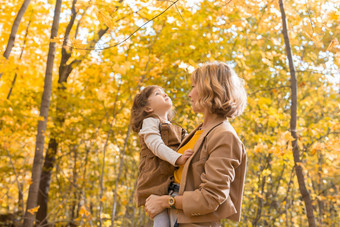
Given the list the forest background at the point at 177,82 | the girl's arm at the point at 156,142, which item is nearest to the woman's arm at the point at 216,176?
the girl's arm at the point at 156,142

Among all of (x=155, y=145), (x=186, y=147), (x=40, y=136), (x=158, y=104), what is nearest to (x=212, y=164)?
(x=186, y=147)

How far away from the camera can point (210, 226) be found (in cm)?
139

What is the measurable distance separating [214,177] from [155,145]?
486 mm

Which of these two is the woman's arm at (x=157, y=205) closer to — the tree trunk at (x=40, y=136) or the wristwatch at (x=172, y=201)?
the wristwatch at (x=172, y=201)

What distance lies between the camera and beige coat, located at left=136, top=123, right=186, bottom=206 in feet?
5.47

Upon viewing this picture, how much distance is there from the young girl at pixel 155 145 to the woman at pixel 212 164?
0.28 ft

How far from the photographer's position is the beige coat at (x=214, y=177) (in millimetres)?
1299

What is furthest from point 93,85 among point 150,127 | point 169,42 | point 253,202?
point 150,127

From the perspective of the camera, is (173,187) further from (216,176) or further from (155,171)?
(216,176)

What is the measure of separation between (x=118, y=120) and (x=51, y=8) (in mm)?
3607

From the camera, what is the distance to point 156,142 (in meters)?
1.72

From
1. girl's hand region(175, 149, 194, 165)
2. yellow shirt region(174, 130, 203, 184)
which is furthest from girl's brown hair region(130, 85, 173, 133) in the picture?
girl's hand region(175, 149, 194, 165)

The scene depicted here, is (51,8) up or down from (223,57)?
up

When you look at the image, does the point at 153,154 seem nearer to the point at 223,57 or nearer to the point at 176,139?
the point at 176,139
